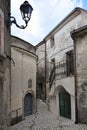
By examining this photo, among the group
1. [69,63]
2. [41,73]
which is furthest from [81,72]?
[41,73]

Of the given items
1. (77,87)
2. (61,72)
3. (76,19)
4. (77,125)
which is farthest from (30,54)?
(77,125)

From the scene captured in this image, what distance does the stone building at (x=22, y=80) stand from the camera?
1419cm

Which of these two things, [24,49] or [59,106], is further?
[59,106]

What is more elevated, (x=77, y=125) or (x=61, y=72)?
(x=61, y=72)

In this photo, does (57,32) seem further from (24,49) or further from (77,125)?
(77,125)

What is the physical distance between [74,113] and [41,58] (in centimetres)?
1150

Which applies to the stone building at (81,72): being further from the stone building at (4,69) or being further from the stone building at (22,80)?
the stone building at (4,69)

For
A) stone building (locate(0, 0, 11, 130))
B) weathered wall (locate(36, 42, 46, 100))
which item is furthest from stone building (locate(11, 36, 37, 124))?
stone building (locate(0, 0, 11, 130))

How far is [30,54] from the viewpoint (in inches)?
691

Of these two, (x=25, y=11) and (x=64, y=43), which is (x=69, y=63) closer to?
(x=64, y=43)

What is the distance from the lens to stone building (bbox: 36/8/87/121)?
1550 centimetres

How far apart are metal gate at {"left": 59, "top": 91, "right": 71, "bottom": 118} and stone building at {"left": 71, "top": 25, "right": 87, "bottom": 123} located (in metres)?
2.66

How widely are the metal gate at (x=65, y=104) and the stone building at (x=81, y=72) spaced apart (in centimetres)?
266

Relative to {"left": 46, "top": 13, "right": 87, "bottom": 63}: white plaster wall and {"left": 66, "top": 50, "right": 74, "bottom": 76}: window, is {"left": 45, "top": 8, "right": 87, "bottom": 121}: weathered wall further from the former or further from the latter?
{"left": 66, "top": 50, "right": 74, "bottom": 76}: window
